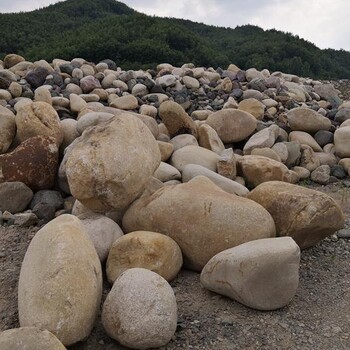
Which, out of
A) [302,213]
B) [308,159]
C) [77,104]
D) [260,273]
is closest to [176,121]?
[77,104]

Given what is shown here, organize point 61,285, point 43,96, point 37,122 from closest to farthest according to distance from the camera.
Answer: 1. point 61,285
2. point 37,122
3. point 43,96

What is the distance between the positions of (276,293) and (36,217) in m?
2.35

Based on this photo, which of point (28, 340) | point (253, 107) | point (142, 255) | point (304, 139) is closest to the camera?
point (28, 340)

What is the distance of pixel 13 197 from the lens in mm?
4988

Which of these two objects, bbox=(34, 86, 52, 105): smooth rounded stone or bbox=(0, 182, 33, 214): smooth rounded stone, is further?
bbox=(34, 86, 52, 105): smooth rounded stone

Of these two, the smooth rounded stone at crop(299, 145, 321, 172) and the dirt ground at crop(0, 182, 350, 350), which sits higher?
the smooth rounded stone at crop(299, 145, 321, 172)

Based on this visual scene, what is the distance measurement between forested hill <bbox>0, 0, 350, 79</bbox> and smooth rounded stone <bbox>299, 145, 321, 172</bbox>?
8054mm

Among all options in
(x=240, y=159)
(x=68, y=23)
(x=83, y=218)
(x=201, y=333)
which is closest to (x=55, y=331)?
(x=201, y=333)

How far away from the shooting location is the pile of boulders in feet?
10.5

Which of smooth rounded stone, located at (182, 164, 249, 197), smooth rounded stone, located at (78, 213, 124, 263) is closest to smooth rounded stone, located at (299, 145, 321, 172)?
smooth rounded stone, located at (182, 164, 249, 197)

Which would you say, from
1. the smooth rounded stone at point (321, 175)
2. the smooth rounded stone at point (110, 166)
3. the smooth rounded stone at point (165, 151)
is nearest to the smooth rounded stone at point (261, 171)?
the smooth rounded stone at point (165, 151)

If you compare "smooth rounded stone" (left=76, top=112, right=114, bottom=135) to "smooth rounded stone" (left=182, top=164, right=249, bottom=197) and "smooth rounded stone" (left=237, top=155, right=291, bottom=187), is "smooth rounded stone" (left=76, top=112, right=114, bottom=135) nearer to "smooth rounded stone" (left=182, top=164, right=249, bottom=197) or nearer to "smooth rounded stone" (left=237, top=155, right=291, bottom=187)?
"smooth rounded stone" (left=182, top=164, right=249, bottom=197)

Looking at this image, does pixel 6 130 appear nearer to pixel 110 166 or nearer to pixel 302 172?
pixel 110 166

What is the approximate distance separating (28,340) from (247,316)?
1.57 m
